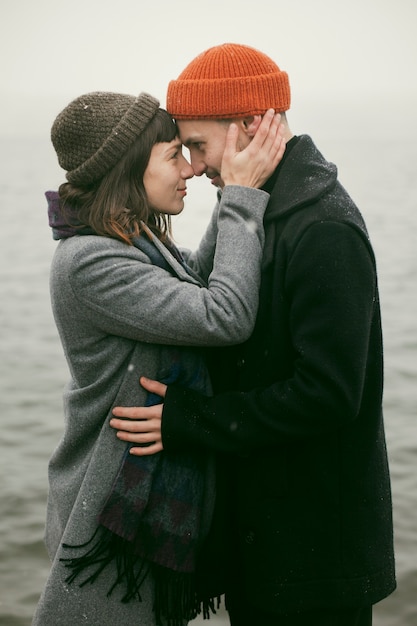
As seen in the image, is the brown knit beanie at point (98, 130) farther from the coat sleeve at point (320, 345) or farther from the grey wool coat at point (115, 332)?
the coat sleeve at point (320, 345)

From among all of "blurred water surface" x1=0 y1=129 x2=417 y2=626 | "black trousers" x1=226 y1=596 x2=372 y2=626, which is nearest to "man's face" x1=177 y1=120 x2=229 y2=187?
"black trousers" x1=226 y1=596 x2=372 y2=626

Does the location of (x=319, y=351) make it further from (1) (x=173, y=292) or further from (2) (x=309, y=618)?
(2) (x=309, y=618)

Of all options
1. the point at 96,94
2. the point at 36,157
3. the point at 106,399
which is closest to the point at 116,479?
the point at 106,399

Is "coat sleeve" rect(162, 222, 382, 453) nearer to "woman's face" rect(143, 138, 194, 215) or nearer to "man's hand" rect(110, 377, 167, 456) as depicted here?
"man's hand" rect(110, 377, 167, 456)

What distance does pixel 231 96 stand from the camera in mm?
2508

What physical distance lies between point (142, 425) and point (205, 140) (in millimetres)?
883

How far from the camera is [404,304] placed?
9.92 m

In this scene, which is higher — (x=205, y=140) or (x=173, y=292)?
(x=205, y=140)

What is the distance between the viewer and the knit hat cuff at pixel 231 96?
2504 mm

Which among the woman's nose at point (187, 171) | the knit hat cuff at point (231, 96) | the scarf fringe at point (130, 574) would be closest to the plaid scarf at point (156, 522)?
the scarf fringe at point (130, 574)

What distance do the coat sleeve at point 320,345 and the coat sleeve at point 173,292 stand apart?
0.13 metres

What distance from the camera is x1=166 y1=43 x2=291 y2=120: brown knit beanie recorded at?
2506mm

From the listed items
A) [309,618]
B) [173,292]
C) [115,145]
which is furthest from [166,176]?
[309,618]

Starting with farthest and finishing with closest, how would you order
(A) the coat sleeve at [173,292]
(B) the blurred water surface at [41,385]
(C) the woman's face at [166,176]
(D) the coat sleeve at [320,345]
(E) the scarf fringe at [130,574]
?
(B) the blurred water surface at [41,385] → (C) the woman's face at [166,176] → (E) the scarf fringe at [130,574] → (A) the coat sleeve at [173,292] → (D) the coat sleeve at [320,345]
